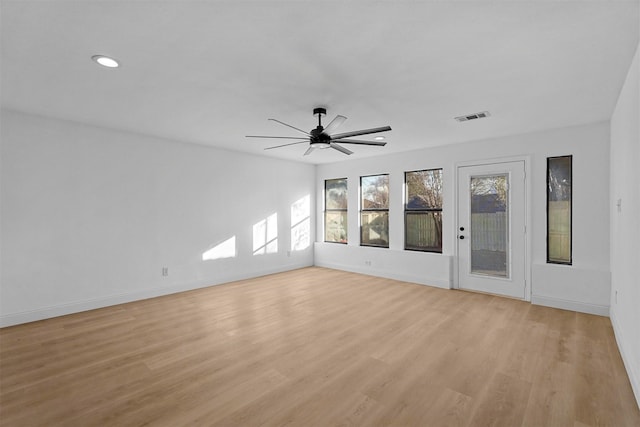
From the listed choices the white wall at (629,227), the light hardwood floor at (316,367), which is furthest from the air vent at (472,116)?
the light hardwood floor at (316,367)

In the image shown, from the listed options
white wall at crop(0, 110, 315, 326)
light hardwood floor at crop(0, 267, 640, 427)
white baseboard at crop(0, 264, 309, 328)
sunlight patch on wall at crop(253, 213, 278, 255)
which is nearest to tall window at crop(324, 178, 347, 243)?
sunlight patch on wall at crop(253, 213, 278, 255)

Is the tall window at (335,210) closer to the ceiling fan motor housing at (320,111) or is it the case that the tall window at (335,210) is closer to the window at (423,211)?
the window at (423,211)

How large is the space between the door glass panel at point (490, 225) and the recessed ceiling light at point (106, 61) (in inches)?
201

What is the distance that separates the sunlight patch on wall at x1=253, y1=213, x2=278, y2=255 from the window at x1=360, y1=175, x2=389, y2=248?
1.93m

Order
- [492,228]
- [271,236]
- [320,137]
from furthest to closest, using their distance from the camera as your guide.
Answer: [271,236] → [492,228] → [320,137]

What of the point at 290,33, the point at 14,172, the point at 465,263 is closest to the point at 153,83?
the point at 290,33

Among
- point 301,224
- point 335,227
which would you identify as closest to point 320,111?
point 301,224

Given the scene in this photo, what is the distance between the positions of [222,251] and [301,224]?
2144 mm

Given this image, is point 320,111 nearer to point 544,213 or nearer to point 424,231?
point 424,231

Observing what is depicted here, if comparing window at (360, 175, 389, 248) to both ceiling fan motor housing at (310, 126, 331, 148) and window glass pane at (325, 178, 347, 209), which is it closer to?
window glass pane at (325, 178, 347, 209)

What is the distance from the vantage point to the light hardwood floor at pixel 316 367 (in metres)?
2.07

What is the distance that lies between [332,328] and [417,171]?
3682 mm

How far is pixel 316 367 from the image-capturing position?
267 centimetres

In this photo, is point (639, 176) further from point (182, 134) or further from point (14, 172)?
point (14, 172)
